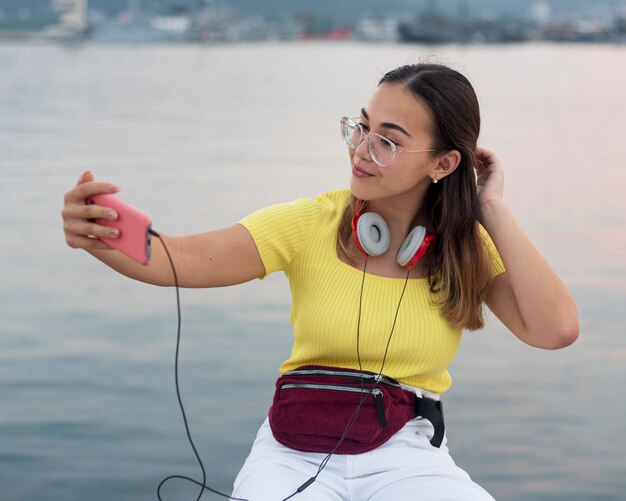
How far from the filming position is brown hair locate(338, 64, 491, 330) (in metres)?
2.75

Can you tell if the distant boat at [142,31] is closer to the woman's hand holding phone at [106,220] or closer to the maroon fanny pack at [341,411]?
the maroon fanny pack at [341,411]

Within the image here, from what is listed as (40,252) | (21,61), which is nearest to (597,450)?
(40,252)

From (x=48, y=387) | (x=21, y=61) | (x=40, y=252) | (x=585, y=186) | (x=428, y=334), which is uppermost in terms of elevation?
(x=428, y=334)

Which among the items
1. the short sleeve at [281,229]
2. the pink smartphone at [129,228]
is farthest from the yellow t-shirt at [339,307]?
the pink smartphone at [129,228]

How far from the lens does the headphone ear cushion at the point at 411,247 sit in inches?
108

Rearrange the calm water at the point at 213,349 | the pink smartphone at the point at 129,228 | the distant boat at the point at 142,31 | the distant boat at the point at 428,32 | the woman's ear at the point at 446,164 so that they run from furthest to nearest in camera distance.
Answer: the distant boat at the point at 142,31
the distant boat at the point at 428,32
the calm water at the point at 213,349
the woman's ear at the point at 446,164
the pink smartphone at the point at 129,228

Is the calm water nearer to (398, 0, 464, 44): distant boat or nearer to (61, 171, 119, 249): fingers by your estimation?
(61, 171, 119, 249): fingers

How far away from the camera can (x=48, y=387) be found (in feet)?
16.8

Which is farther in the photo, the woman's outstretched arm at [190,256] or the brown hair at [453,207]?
the brown hair at [453,207]

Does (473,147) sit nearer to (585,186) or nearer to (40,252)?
(40,252)

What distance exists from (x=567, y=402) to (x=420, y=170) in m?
2.70

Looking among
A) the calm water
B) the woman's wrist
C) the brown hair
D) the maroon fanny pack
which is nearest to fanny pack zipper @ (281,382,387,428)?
the maroon fanny pack

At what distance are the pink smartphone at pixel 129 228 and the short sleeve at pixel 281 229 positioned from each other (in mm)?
426

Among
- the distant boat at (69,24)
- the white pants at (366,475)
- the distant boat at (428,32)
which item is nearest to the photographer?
the white pants at (366,475)
